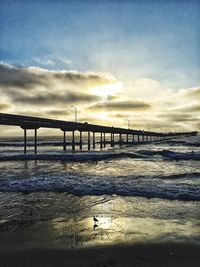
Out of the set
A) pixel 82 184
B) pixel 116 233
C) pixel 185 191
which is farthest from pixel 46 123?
pixel 116 233

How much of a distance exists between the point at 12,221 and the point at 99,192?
4.44 m

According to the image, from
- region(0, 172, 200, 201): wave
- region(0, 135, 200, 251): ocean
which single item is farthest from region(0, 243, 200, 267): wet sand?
Result: region(0, 172, 200, 201): wave

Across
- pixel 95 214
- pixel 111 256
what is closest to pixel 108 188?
pixel 95 214

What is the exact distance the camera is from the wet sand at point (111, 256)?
4727 millimetres

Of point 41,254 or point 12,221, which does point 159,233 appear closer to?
point 41,254

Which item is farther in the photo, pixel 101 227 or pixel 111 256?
pixel 101 227

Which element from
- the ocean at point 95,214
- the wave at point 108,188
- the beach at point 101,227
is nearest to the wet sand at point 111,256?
the beach at point 101,227

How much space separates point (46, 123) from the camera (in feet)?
150

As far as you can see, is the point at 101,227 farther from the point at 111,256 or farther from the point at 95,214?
the point at 111,256

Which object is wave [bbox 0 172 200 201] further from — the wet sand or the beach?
the wet sand

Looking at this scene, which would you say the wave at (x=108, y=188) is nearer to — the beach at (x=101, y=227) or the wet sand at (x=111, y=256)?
the beach at (x=101, y=227)

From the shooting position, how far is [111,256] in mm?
5023

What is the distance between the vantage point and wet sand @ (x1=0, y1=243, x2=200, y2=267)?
186 inches

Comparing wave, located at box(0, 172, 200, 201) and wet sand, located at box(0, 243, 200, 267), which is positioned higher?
wet sand, located at box(0, 243, 200, 267)
